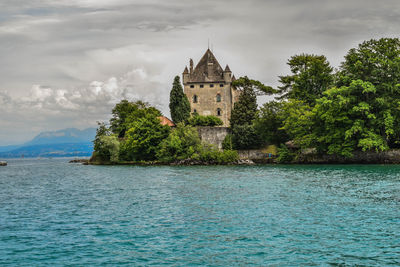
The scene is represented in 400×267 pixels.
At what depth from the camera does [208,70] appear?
7681 centimetres

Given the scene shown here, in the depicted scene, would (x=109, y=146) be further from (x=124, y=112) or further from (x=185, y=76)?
(x=185, y=76)

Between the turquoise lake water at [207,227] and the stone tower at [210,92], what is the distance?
5022 centimetres

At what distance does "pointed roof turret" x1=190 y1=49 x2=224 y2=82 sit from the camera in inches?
2995

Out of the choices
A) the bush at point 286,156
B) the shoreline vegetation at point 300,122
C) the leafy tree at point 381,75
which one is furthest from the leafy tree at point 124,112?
the leafy tree at point 381,75

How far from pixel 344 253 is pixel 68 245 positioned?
9315 millimetres

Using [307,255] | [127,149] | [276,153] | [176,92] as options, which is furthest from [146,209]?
[176,92]

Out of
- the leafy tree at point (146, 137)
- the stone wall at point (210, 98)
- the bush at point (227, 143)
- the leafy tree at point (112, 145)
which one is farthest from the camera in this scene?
the stone wall at point (210, 98)

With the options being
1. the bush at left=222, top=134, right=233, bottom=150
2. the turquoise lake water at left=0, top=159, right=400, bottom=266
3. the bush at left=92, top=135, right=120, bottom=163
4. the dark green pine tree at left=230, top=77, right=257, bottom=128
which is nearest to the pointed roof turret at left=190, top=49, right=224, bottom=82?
the dark green pine tree at left=230, top=77, right=257, bottom=128

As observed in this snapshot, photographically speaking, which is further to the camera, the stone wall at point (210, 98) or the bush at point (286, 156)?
the stone wall at point (210, 98)

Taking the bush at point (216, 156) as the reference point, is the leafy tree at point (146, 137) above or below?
above

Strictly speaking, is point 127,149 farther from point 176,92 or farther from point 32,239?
point 32,239

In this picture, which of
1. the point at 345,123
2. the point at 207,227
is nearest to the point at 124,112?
the point at 345,123

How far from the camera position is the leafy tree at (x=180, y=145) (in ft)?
197

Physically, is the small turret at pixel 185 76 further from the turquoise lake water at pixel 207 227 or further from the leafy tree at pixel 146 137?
the turquoise lake water at pixel 207 227
